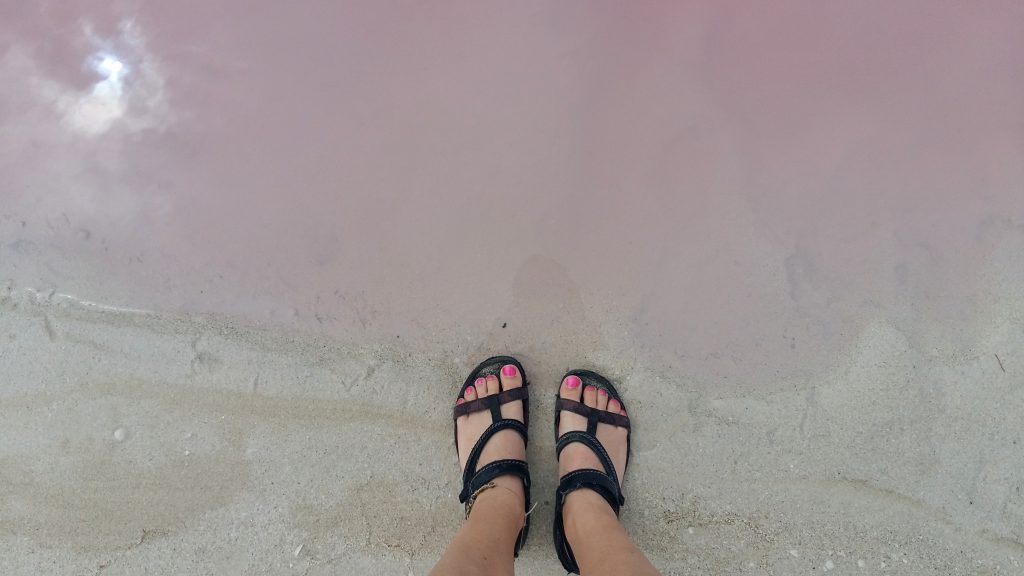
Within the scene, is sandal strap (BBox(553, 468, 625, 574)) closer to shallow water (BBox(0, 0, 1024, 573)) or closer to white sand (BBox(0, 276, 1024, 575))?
white sand (BBox(0, 276, 1024, 575))

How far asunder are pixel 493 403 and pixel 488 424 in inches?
2.7

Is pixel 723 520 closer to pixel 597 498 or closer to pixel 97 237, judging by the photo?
pixel 597 498

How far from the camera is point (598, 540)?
151 cm

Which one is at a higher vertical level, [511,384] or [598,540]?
[511,384]

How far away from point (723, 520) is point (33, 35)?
2837mm

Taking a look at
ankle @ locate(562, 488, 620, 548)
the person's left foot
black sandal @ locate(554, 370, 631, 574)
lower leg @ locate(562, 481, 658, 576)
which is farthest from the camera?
the person's left foot

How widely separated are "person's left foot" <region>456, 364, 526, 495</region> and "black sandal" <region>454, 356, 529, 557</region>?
0.04 ft

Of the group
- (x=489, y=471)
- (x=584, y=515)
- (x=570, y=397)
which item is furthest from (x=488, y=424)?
(x=584, y=515)

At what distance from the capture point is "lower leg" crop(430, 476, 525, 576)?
55.6 inches

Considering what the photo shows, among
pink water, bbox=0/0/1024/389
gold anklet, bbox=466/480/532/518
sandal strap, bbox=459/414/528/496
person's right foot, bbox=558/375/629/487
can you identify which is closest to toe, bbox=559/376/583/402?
person's right foot, bbox=558/375/629/487

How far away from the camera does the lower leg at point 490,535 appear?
1.41 meters

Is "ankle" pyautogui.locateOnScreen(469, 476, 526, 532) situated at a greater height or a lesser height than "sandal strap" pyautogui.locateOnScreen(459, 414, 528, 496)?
lesser

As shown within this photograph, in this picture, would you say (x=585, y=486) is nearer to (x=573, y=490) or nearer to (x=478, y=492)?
(x=573, y=490)

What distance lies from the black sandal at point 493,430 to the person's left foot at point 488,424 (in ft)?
0.04
